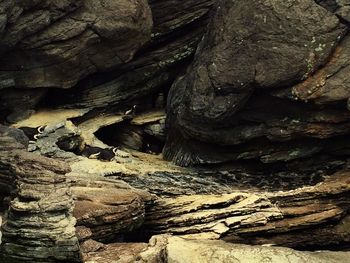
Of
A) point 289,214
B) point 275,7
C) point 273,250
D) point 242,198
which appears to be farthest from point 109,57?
point 273,250

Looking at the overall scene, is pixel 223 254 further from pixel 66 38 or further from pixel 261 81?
pixel 66 38

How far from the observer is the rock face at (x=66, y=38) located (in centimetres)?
2772

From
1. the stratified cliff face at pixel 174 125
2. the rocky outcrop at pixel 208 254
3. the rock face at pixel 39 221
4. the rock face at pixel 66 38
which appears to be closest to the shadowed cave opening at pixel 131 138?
the stratified cliff face at pixel 174 125

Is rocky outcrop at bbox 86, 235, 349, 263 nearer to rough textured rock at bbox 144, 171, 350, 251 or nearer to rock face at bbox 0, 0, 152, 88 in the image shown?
rough textured rock at bbox 144, 171, 350, 251

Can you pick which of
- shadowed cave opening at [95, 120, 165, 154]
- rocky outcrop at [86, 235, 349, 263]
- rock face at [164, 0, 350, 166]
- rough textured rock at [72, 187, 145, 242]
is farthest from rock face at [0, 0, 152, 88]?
rocky outcrop at [86, 235, 349, 263]

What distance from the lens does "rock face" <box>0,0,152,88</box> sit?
27719 mm

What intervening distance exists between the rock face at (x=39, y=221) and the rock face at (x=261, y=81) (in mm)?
10365

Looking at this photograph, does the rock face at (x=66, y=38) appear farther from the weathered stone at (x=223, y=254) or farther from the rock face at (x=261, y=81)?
the weathered stone at (x=223, y=254)

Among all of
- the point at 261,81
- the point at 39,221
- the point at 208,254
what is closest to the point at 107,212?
the point at 39,221

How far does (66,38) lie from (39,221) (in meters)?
14.0

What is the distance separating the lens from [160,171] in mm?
27391

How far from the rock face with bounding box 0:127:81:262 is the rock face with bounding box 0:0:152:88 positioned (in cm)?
1052

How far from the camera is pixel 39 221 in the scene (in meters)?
18.1

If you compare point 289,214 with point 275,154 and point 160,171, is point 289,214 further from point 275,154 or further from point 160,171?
point 160,171
